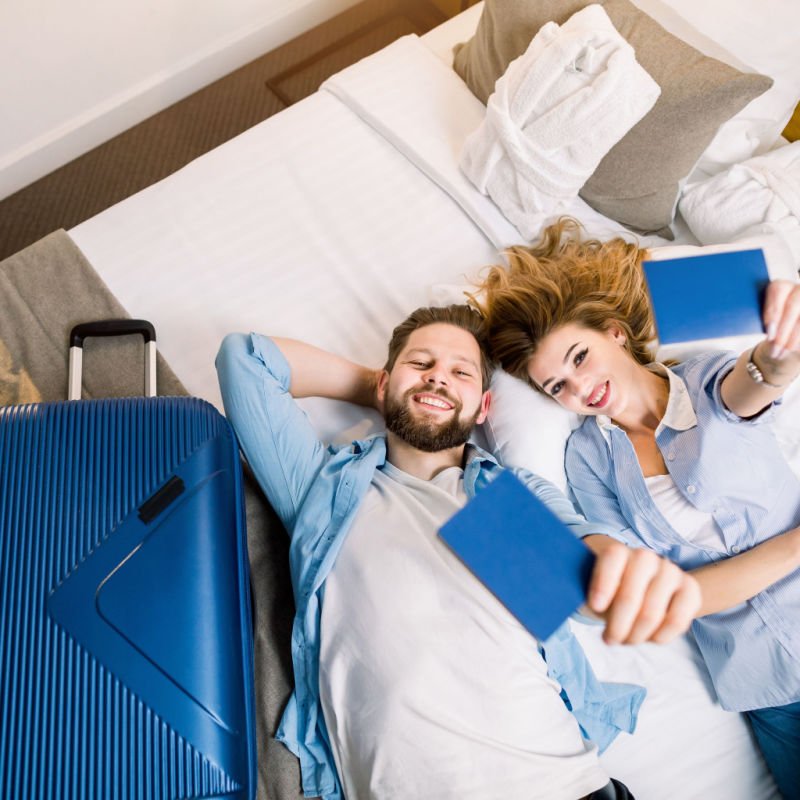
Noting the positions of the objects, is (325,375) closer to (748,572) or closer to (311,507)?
(311,507)

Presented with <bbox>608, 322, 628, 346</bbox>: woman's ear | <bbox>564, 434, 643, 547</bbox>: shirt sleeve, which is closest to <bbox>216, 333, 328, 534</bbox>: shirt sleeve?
<bbox>564, 434, 643, 547</bbox>: shirt sleeve

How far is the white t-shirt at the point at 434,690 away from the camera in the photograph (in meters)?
1.10

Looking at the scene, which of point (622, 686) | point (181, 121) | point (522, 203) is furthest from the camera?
point (181, 121)

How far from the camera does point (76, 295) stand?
1559 mm

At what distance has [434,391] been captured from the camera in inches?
50.6

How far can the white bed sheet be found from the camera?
5.23 feet

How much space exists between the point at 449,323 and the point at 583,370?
256 mm

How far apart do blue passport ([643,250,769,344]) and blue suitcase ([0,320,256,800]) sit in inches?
25.9

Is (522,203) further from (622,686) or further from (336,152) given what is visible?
(622,686)

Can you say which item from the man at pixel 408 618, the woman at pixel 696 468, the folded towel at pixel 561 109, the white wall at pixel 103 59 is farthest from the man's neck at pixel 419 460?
the white wall at pixel 103 59

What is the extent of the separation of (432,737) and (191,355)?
2.87 feet

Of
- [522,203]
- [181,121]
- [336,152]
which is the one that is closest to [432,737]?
[522,203]

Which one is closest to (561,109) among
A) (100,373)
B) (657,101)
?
(657,101)

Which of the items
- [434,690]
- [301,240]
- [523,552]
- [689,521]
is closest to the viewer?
[523,552]
